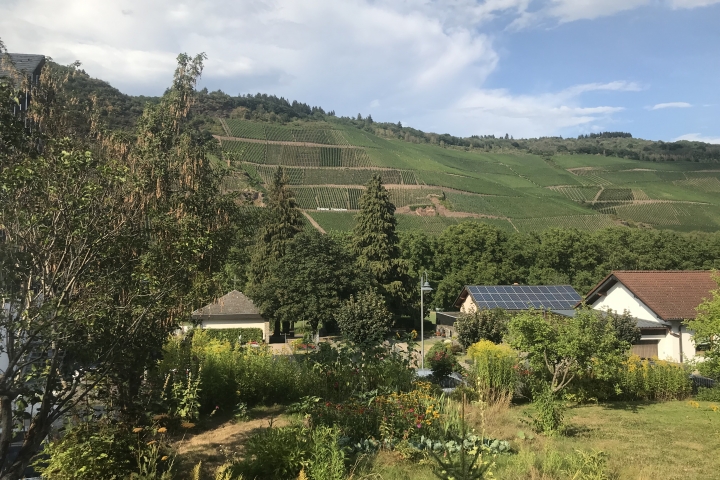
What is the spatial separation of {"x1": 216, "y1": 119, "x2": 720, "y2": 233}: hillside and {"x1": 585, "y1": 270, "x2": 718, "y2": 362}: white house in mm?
41154

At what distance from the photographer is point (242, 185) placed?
841 cm

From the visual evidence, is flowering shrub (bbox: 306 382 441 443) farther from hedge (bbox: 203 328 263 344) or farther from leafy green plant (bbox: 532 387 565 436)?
hedge (bbox: 203 328 263 344)

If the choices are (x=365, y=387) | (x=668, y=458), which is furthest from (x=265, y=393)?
(x=668, y=458)

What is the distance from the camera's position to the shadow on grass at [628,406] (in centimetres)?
1282

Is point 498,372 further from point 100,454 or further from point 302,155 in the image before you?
point 302,155

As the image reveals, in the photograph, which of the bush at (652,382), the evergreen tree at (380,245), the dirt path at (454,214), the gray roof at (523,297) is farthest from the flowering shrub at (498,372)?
the dirt path at (454,214)

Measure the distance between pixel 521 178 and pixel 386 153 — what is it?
101ft

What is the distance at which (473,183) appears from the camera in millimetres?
91562

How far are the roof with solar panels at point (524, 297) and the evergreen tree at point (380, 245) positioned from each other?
555 centimetres

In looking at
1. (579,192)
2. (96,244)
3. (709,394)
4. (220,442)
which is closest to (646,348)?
(709,394)

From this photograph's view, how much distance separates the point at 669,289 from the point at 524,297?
9516 mm

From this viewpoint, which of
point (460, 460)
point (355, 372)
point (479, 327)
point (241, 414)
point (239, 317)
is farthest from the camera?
point (239, 317)

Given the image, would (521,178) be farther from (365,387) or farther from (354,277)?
(365,387)

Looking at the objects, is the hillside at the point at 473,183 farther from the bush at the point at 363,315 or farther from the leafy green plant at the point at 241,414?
the leafy green plant at the point at 241,414
